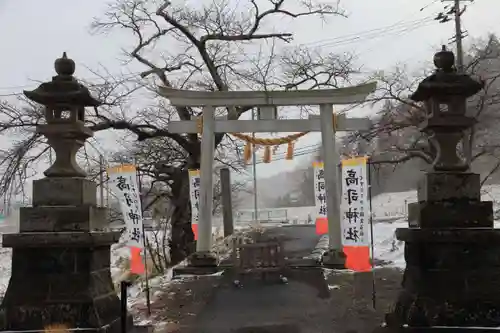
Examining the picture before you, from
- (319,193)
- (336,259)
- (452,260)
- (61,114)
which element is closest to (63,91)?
(61,114)

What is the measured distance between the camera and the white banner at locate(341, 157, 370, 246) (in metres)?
11.1

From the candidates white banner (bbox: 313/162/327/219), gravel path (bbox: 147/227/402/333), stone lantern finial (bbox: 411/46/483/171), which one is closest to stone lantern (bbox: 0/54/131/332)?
gravel path (bbox: 147/227/402/333)

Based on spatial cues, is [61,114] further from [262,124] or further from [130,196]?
[262,124]

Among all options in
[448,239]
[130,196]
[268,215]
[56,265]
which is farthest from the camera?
[268,215]

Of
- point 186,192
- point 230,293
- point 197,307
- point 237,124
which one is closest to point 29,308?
point 197,307

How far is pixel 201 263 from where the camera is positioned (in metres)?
14.6

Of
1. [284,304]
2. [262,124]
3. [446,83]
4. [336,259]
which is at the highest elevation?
[262,124]

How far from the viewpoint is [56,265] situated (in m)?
6.95

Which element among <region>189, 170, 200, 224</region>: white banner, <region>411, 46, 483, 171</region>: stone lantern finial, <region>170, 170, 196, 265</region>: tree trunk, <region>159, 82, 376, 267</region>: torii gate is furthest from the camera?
<region>170, 170, 196, 265</region>: tree trunk

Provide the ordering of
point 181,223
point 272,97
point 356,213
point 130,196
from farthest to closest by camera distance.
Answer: point 181,223, point 272,97, point 356,213, point 130,196

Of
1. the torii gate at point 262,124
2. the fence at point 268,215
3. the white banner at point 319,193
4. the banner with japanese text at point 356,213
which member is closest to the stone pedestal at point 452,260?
the banner with japanese text at point 356,213

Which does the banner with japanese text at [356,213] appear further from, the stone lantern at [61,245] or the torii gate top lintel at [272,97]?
the stone lantern at [61,245]

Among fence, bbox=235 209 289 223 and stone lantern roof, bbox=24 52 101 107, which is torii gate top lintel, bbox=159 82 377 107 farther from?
fence, bbox=235 209 289 223

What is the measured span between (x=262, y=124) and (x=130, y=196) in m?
5.98
